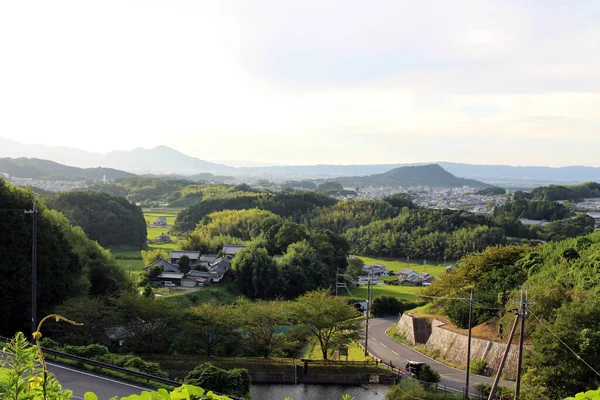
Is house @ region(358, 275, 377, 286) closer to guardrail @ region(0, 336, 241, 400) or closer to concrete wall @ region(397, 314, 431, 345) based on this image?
concrete wall @ region(397, 314, 431, 345)

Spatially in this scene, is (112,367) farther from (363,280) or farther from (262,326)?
(363,280)

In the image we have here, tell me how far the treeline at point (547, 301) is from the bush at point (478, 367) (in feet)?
4.51

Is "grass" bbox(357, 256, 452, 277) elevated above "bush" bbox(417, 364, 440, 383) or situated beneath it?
situated beneath

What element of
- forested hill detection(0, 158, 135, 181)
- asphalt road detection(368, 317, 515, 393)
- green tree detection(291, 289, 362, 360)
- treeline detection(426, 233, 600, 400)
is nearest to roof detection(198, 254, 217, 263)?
asphalt road detection(368, 317, 515, 393)

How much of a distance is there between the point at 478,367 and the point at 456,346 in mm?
1623

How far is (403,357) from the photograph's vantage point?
1980 cm

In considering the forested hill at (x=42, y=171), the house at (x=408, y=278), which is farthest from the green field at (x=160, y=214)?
the forested hill at (x=42, y=171)

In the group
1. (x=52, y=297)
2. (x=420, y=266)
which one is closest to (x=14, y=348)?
(x=52, y=297)

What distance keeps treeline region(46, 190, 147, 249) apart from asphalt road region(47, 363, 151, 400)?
3491 cm

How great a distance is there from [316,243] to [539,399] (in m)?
25.6

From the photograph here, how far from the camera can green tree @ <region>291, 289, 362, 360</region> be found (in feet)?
59.9

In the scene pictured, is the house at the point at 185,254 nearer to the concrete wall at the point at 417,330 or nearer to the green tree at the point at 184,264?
the green tree at the point at 184,264

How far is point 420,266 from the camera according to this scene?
4631cm

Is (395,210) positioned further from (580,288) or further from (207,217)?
(580,288)
